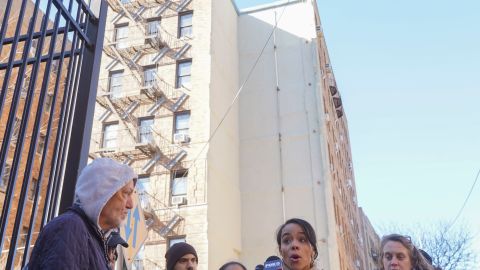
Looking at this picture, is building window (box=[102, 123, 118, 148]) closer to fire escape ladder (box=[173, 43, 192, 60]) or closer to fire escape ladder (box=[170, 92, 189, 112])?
fire escape ladder (box=[170, 92, 189, 112])

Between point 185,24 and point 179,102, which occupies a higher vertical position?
point 185,24

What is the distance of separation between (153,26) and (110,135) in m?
6.72

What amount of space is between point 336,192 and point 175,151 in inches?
388

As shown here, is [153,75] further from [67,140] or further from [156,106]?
[67,140]

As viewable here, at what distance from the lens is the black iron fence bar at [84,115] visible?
3.79 metres

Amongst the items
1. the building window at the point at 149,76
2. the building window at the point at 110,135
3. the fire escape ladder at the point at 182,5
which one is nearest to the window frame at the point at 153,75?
the building window at the point at 149,76

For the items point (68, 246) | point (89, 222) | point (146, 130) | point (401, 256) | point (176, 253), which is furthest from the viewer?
point (146, 130)

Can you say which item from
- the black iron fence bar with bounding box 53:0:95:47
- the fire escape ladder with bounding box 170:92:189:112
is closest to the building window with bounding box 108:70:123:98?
the fire escape ladder with bounding box 170:92:189:112

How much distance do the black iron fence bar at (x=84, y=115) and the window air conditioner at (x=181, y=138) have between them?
19.0m

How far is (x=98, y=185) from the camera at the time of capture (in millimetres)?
2590

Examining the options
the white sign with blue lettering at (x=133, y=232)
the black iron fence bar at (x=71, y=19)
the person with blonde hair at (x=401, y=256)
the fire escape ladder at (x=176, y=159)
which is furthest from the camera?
the fire escape ladder at (x=176, y=159)

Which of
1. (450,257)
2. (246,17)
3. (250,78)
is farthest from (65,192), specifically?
(450,257)

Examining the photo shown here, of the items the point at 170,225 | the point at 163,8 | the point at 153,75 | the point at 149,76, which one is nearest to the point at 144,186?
the point at 170,225

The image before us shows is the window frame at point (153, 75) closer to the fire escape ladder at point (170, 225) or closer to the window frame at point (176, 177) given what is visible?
the window frame at point (176, 177)
